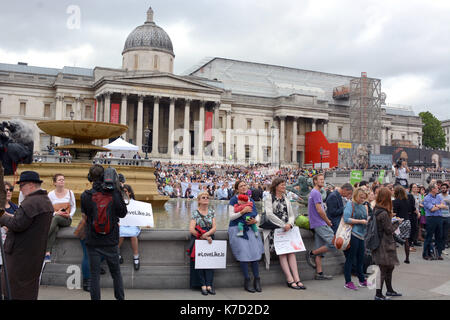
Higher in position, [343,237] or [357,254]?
[343,237]

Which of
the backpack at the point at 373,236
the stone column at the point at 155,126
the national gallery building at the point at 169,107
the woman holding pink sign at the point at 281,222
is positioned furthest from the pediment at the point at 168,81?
the backpack at the point at 373,236

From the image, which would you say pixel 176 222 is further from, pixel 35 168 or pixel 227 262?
pixel 35 168

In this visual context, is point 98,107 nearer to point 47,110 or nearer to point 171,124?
point 47,110

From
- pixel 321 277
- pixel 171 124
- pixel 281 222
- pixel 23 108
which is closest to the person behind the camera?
pixel 281 222

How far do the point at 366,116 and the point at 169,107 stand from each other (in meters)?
30.0

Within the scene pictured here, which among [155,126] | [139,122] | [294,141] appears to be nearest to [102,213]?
[139,122]

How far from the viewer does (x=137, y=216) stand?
6.89 metres

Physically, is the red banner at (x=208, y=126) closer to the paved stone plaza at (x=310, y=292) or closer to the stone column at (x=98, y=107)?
the stone column at (x=98, y=107)

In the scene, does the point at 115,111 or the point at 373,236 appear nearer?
the point at 373,236

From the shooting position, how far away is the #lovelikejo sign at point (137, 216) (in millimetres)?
6801

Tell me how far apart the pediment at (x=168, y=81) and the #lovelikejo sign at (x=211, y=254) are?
1959 inches

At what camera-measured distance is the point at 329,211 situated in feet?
28.1

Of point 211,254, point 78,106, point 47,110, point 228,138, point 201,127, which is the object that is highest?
point 78,106
